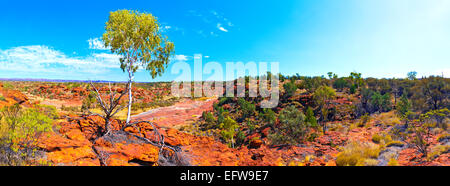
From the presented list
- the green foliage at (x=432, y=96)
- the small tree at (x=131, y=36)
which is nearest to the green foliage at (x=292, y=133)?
the small tree at (x=131, y=36)

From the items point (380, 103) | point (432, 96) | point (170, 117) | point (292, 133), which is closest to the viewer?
point (292, 133)

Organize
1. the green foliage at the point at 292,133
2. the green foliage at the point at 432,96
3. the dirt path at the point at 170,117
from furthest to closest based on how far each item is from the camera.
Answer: the dirt path at the point at 170,117
the green foliage at the point at 432,96
the green foliage at the point at 292,133

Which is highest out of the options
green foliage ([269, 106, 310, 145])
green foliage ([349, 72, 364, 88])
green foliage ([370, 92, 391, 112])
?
green foliage ([349, 72, 364, 88])

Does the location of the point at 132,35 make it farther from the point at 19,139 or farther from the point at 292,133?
the point at 292,133

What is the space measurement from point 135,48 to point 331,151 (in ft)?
36.3

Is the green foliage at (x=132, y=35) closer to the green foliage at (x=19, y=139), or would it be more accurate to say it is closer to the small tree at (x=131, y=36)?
the small tree at (x=131, y=36)

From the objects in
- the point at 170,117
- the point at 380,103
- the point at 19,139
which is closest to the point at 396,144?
the point at 380,103

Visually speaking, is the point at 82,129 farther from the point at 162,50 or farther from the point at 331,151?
the point at 331,151

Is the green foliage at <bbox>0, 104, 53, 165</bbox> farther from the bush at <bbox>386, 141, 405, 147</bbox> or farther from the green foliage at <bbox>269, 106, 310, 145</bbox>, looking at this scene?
the bush at <bbox>386, 141, 405, 147</bbox>

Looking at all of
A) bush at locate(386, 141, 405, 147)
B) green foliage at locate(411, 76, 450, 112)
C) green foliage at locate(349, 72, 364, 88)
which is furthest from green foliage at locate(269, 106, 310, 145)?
green foliage at locate(349, 72, 364, 88)

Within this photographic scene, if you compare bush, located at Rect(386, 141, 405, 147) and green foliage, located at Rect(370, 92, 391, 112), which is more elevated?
green foliage, located at Rect(370, 92, 391, 112)

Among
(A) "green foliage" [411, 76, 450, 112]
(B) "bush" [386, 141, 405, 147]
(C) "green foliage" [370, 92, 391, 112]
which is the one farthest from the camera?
(C) "green foliage" [370, 92, 391, 112]
